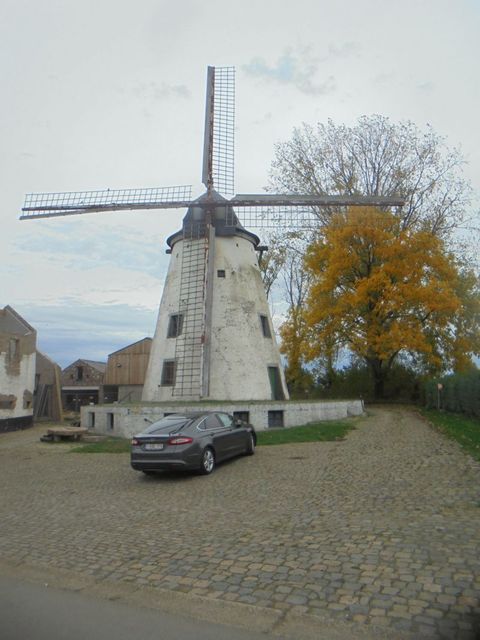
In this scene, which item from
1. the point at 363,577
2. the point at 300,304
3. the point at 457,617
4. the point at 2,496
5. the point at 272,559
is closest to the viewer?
the point at 457,617

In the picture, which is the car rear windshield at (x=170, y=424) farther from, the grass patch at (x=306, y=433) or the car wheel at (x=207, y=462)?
the grass patch at (x=306, y=433)

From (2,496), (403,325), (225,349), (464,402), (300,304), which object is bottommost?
(2,496)

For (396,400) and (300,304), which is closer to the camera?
(396,400)

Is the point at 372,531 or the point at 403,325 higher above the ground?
the point at 403,325

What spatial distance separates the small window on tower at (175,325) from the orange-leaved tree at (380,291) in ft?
31.9

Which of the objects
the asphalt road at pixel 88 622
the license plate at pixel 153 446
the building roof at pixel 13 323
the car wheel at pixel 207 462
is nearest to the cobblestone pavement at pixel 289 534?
the car wheel at pixel 207 462

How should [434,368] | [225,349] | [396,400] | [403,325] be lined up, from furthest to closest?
[396,400], [434,368], [403,325], [225,349]

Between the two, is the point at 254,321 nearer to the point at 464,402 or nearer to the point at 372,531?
the point at 464,402

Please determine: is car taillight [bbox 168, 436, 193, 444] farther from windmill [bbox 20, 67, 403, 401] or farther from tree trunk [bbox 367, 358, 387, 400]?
tree trunk [bbox 367, 358, 387, 400]

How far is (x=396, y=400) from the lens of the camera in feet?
116

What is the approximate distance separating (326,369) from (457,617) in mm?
Result: 34650

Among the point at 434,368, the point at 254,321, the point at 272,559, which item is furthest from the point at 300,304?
the point at 272,559

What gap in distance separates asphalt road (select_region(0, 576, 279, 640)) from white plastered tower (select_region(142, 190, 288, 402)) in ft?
55.6

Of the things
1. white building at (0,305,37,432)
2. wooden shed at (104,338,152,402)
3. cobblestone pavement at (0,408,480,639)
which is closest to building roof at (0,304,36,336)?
white building at (0,305,37,432)
